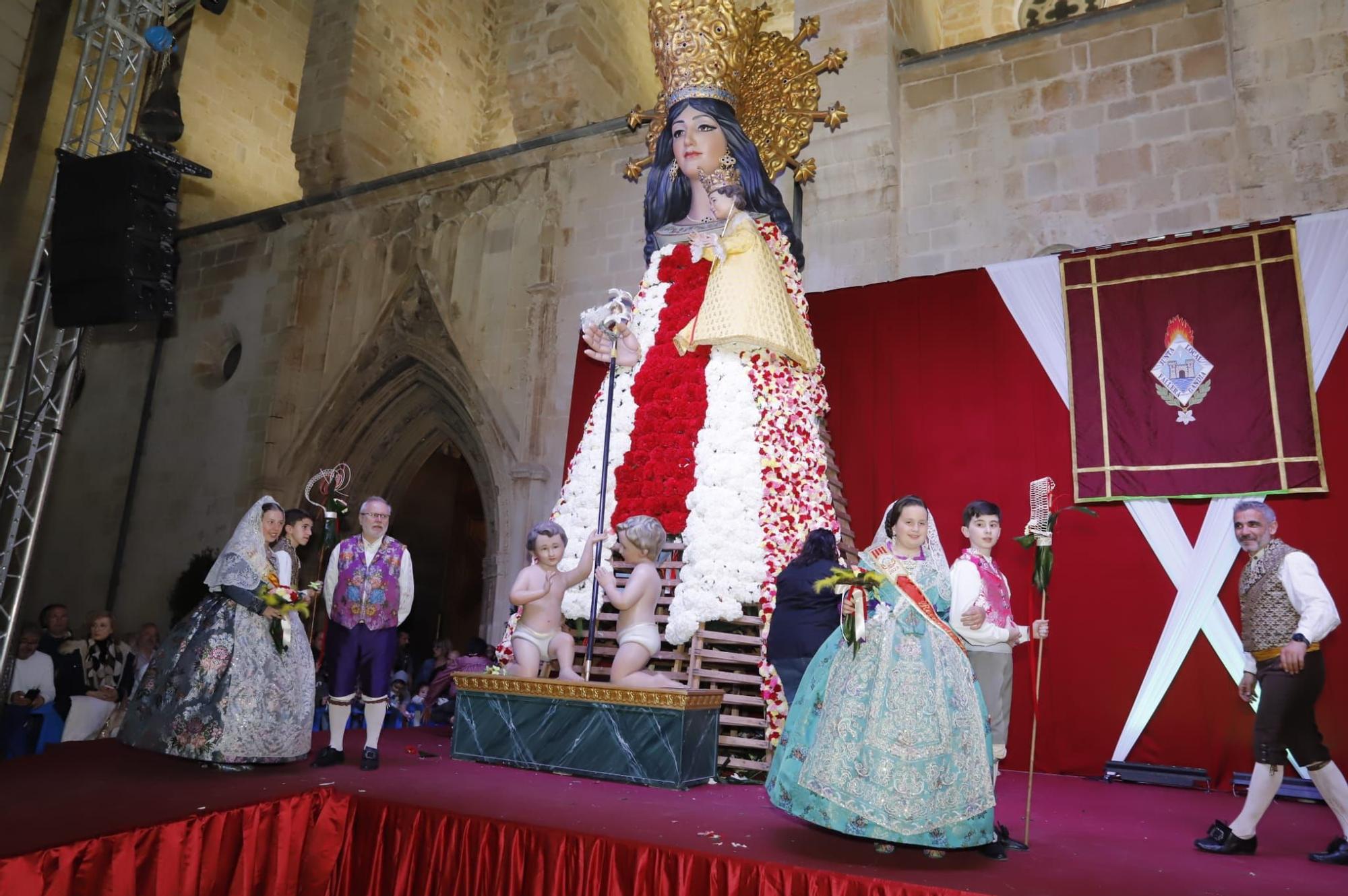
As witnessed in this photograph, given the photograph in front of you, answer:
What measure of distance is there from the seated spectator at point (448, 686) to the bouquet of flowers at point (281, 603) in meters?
2.95

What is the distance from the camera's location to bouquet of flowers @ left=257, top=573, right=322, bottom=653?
471 centimetres

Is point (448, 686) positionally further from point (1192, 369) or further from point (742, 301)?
point (1192, 369)

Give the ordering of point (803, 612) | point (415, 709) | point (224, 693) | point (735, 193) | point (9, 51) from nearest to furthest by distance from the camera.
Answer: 1. point (224, 693)
2. point (803, 612)
3. point (735, 193)
4. point (9, 51)
5. point (415, 709)

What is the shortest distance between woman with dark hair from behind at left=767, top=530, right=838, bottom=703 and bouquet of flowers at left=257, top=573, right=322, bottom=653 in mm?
2362

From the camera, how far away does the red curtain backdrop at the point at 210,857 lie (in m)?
3.16

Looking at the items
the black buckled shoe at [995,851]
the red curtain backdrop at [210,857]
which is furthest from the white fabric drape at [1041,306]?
the red curtain backdrop at [210,857]

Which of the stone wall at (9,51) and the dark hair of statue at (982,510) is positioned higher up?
the stone wall at (9,51)

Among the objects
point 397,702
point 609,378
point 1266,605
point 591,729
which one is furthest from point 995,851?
point 397,702

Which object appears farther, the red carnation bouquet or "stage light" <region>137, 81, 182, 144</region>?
"stage light" <region>137, 81, 182, 144</region>

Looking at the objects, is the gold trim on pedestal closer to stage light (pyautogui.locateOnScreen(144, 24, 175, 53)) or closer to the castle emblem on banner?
the castle emblem on banner

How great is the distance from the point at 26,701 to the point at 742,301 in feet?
18.9

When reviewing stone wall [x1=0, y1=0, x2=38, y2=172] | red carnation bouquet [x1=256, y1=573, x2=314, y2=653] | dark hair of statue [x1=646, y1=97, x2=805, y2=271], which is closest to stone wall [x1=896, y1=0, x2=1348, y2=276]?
dark hair of statue [x1=646, y1=97, x2=805, y2=271]

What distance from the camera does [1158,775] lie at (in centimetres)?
579

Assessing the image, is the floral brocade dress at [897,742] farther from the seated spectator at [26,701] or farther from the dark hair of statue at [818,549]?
the seated spectator at [26,701]
